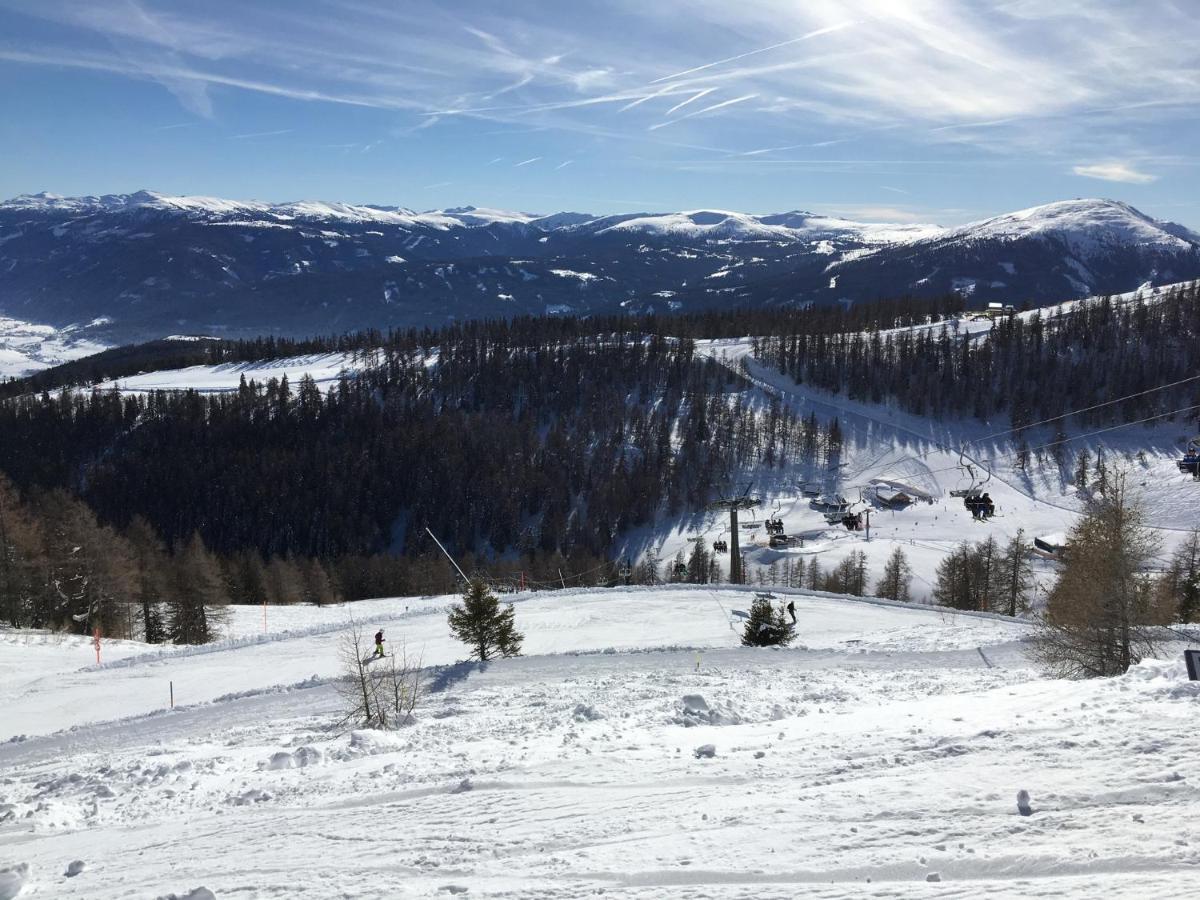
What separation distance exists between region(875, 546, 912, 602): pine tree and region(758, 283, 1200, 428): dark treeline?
304 feet

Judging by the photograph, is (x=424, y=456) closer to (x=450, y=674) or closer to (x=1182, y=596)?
(x=450, y=674)

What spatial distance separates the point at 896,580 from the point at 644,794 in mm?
77572

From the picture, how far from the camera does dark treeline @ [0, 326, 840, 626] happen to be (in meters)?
142

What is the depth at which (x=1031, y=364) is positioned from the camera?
176 m

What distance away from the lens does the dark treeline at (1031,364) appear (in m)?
165

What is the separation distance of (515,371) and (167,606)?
483 ft

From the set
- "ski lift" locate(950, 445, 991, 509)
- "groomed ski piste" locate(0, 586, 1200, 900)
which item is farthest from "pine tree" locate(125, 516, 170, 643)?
"ski lift" locate(950, 445, 991, 509)

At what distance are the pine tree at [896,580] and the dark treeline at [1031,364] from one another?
92621 millimetres

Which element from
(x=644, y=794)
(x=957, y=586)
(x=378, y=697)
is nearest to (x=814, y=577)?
(x=957, y=586)

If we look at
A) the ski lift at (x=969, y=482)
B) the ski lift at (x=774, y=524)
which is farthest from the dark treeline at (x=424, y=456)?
the ski lift at (x=969, y=482)

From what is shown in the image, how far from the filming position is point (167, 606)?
57031 millimetres

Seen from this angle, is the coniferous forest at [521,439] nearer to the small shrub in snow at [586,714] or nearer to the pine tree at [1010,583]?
the pine tree at [1010,583]

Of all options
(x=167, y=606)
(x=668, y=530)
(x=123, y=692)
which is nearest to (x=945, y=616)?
(x=123, y=692)

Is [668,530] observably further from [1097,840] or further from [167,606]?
[1097,840]
